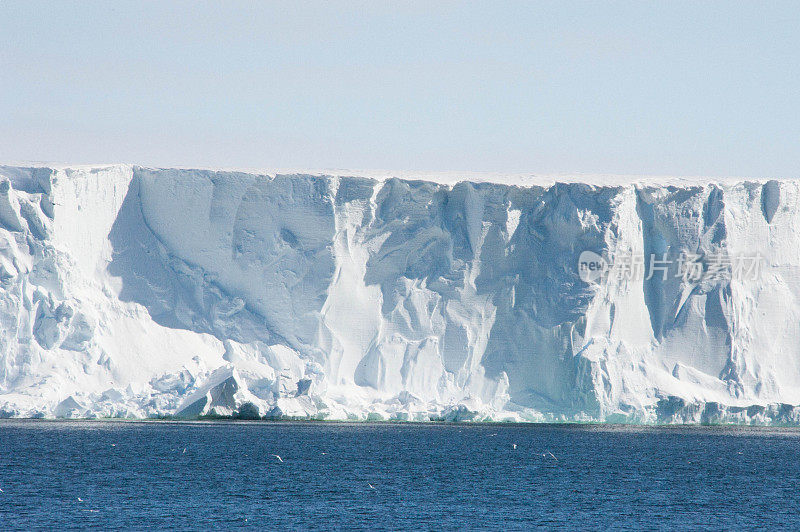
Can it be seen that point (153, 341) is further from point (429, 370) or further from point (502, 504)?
point (502, 504)

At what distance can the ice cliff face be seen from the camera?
50219 millimetres

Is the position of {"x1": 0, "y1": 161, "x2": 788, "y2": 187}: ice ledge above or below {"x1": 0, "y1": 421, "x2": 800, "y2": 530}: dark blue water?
above

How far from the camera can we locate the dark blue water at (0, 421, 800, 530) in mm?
24203

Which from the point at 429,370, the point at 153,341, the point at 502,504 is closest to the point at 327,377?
the point at 429,370

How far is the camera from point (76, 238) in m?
50.6

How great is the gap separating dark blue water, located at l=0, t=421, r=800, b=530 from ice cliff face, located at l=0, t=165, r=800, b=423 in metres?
3.65

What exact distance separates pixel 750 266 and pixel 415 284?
54.2 ft

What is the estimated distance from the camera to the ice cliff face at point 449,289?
165ft

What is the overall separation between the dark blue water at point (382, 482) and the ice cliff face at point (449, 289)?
3.65 meters

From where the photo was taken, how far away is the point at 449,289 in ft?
173

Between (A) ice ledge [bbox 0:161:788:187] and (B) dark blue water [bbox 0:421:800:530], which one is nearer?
(B) dark blue water [bbox 0:421:800:530]

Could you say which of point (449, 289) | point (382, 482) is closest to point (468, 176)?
point (449, 289)

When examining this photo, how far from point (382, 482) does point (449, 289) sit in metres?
22.8

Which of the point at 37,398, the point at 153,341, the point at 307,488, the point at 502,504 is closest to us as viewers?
the point at 502,504
